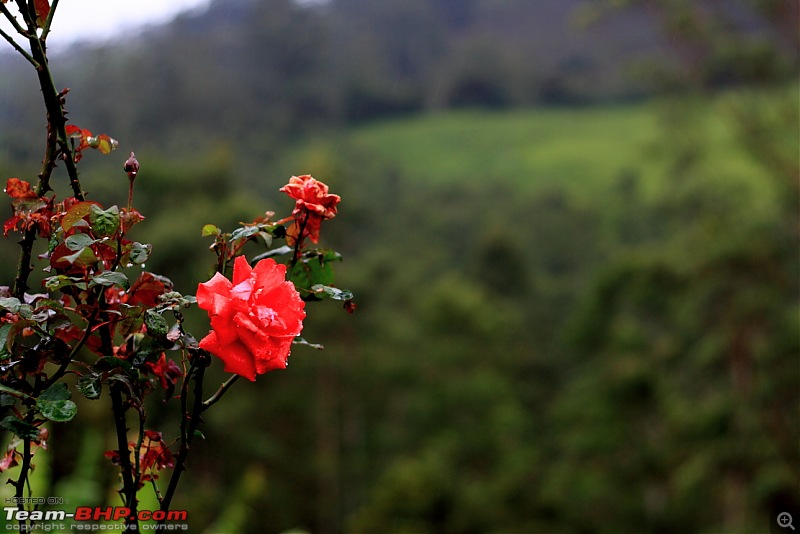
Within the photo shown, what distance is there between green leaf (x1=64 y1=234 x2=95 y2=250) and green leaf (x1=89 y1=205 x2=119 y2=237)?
0.04ft

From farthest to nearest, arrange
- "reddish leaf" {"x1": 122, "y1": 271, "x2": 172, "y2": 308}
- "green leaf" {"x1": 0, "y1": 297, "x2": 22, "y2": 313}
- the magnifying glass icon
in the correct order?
the magnifying glass icon
"reddish leaf" {"x1": 122, "y1": 271, "x2": 172, "y2": 308}
"green leaf" {"x1": 0, "y1": 297, "x2": 22, "y2": 313}

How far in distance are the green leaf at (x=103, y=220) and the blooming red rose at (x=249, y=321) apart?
108 mm

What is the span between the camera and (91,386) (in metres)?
0.79

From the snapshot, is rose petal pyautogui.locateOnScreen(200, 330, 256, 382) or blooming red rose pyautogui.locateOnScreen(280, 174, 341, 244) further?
blooming red rose pyautogui.locateOnScreen(280, 174, 341, 244)

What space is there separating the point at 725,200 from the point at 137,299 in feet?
30.8

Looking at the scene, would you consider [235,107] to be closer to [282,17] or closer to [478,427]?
[282,17]

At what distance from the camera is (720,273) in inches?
307

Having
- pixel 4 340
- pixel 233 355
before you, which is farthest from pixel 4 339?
pixel 233 355

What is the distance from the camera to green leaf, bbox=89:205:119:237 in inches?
31.1

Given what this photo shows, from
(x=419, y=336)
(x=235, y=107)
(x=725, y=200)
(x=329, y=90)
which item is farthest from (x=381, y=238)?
(x=725, y=200)

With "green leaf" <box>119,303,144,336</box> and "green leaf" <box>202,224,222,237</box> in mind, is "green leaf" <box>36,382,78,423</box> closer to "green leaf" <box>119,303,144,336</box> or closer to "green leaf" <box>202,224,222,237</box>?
"green leaf" <box>119,303,144,336</box>

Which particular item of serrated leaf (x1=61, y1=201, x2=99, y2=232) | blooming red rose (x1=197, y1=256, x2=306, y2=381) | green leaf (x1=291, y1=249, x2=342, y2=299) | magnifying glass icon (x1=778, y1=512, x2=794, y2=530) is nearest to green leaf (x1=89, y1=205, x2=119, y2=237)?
serrated leaf (x1=61, y1=201, x2=99, y2=232)

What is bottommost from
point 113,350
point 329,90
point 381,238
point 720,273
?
point 113,350

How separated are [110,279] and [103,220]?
6cm
